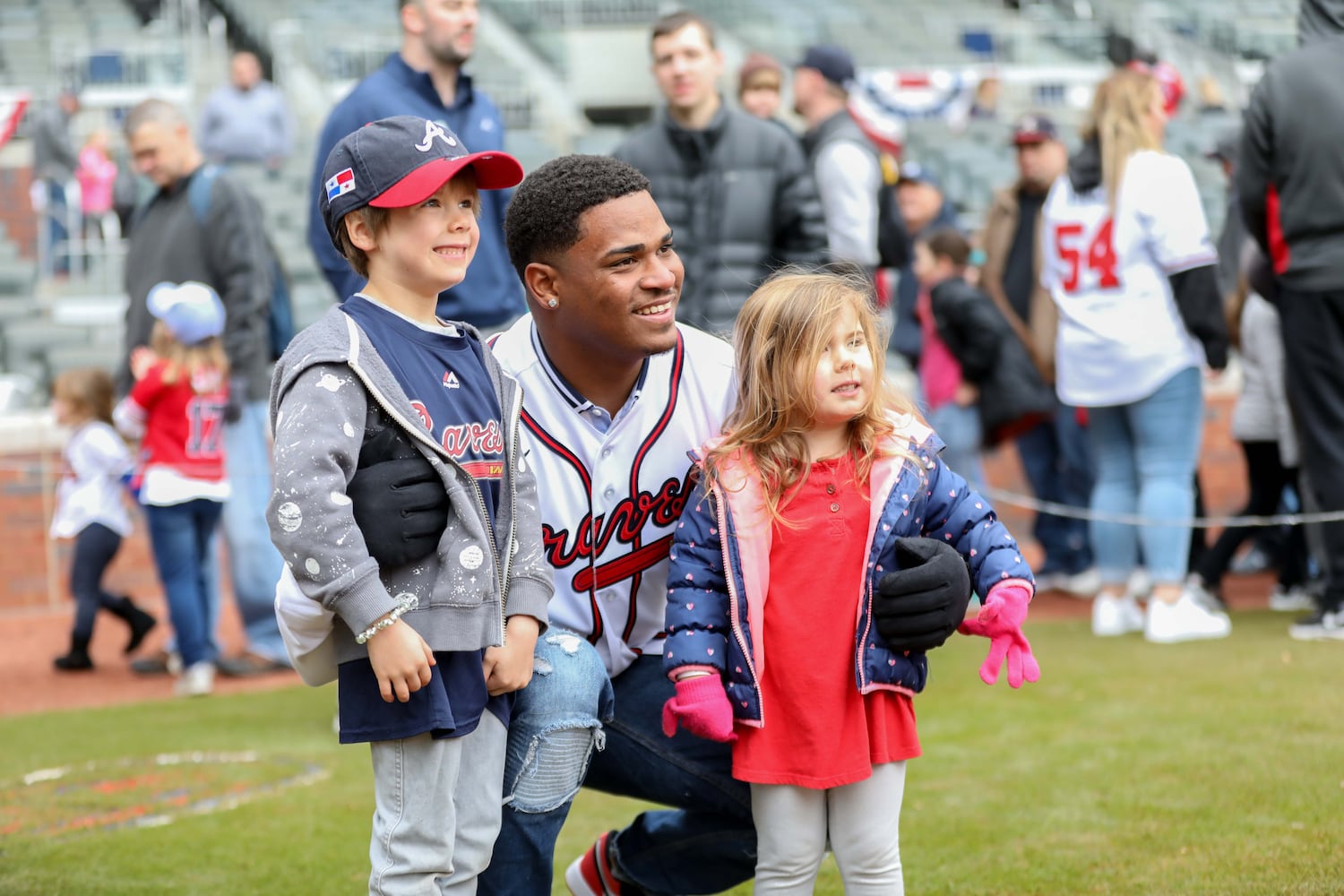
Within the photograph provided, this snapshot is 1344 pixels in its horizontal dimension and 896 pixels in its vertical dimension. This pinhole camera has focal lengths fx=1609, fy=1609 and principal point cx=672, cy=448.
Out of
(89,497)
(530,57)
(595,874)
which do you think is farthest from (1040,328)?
(530,57)

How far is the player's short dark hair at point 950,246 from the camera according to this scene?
8.10 metres

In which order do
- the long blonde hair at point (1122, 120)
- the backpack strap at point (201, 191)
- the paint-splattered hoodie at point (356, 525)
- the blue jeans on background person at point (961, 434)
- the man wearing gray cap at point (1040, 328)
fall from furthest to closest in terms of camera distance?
the blue jeans on background person at point (961, 434) < the man wearing gray cap at point (1040, 328) < the backpack strap at point (201, 191) < the long blonde hair at point (1122, 120) < the paint-splattered hoodie at point (356, 525)

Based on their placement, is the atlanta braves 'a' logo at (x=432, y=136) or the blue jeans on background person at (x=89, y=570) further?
the blue jeans on background person at (x=89, y=570)

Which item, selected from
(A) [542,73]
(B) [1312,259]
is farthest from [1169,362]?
(A) [542,73]

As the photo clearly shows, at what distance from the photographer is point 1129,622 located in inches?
269

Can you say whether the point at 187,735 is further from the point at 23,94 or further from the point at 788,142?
the point at 23,94

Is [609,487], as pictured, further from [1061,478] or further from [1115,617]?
[1061,478]

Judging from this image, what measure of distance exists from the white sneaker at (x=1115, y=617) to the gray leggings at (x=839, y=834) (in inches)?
155

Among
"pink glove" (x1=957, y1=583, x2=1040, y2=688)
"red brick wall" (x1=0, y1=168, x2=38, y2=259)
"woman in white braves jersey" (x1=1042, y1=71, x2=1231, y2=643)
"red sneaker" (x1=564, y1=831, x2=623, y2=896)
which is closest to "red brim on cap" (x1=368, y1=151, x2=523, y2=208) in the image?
"pink glove" (x1=957, y1=583, x2=1040, y2=688)

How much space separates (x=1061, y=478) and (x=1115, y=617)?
77.3 inches

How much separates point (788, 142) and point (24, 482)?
5091 millimetres

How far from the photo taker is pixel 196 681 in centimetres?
660

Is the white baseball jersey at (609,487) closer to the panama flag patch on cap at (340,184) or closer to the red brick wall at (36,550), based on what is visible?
the panama flag patch on cap at (340,184)

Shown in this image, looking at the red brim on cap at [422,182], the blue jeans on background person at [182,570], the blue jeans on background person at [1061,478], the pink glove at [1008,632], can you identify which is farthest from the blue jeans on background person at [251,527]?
the pink glove at [1008,632]
